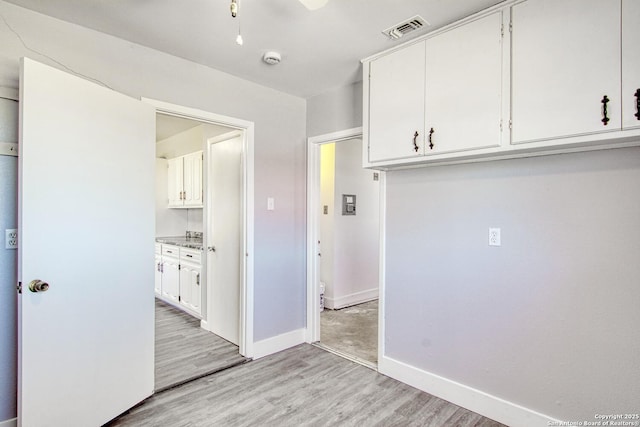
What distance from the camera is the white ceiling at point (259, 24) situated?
1893 mm

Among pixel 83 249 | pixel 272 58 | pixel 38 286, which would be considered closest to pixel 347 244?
pixel 272 58

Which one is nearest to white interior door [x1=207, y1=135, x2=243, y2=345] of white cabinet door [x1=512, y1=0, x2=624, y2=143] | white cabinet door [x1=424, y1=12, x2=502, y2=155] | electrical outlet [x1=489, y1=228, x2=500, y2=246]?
white cabinet door [x1=424, y1=12, x2=502, y2=155]

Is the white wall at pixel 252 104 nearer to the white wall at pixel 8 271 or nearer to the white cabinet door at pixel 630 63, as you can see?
the white wall at pixel 8 271

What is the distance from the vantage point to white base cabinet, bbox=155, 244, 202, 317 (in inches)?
158

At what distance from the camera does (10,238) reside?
1932 mm

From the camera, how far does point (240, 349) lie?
3090mm

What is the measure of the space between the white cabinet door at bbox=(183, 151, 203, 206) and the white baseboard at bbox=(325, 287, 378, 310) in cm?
231

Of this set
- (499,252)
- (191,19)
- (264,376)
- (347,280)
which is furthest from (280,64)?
(347,280)

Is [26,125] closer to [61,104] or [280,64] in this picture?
[61,104]

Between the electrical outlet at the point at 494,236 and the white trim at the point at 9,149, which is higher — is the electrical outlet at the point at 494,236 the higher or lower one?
the lower one

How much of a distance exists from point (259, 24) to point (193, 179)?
3090mm

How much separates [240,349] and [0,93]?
2.55 meters

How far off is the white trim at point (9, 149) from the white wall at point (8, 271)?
20 mm

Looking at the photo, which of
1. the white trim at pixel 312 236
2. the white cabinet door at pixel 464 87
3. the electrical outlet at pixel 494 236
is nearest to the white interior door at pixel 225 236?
the white trim at pixel 312 236
